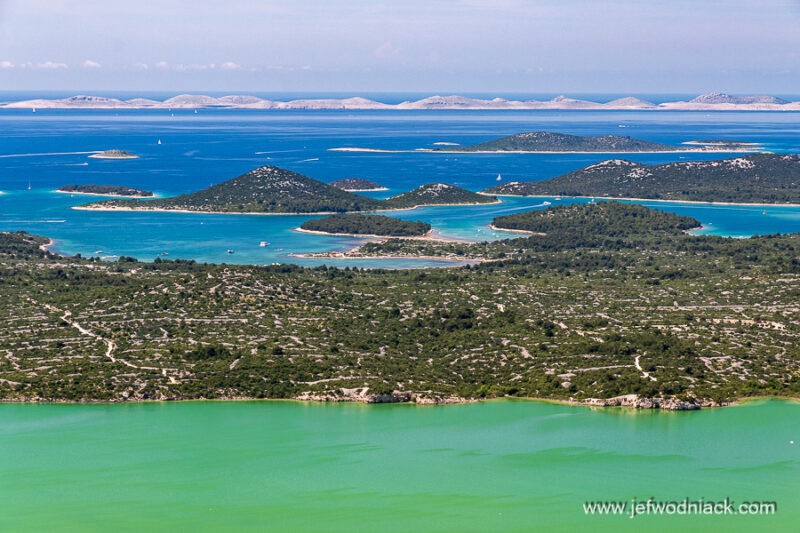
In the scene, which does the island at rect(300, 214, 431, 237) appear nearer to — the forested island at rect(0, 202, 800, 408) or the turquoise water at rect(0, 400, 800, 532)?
the forested island at rect(0, 202, 800, 408)

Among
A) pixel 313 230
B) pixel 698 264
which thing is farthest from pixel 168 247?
pixel 698 264

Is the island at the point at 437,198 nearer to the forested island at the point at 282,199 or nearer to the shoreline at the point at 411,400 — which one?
the forested island at the point at 282,199

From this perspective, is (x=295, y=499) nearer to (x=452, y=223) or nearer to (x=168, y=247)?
(x=168, y=247)

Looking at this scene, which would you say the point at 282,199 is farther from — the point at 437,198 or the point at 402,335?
the point at 402,335

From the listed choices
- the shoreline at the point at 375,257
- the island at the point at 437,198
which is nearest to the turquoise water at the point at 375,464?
the shoreline at the point at 375,257

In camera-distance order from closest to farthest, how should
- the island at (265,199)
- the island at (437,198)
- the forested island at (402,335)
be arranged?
the forested island at (402,335) < the island at (265,199) < the island at (437,198)

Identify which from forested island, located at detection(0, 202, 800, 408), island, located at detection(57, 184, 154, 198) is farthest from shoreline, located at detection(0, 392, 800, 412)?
island, located at detection(57, 184, 154, 198)
